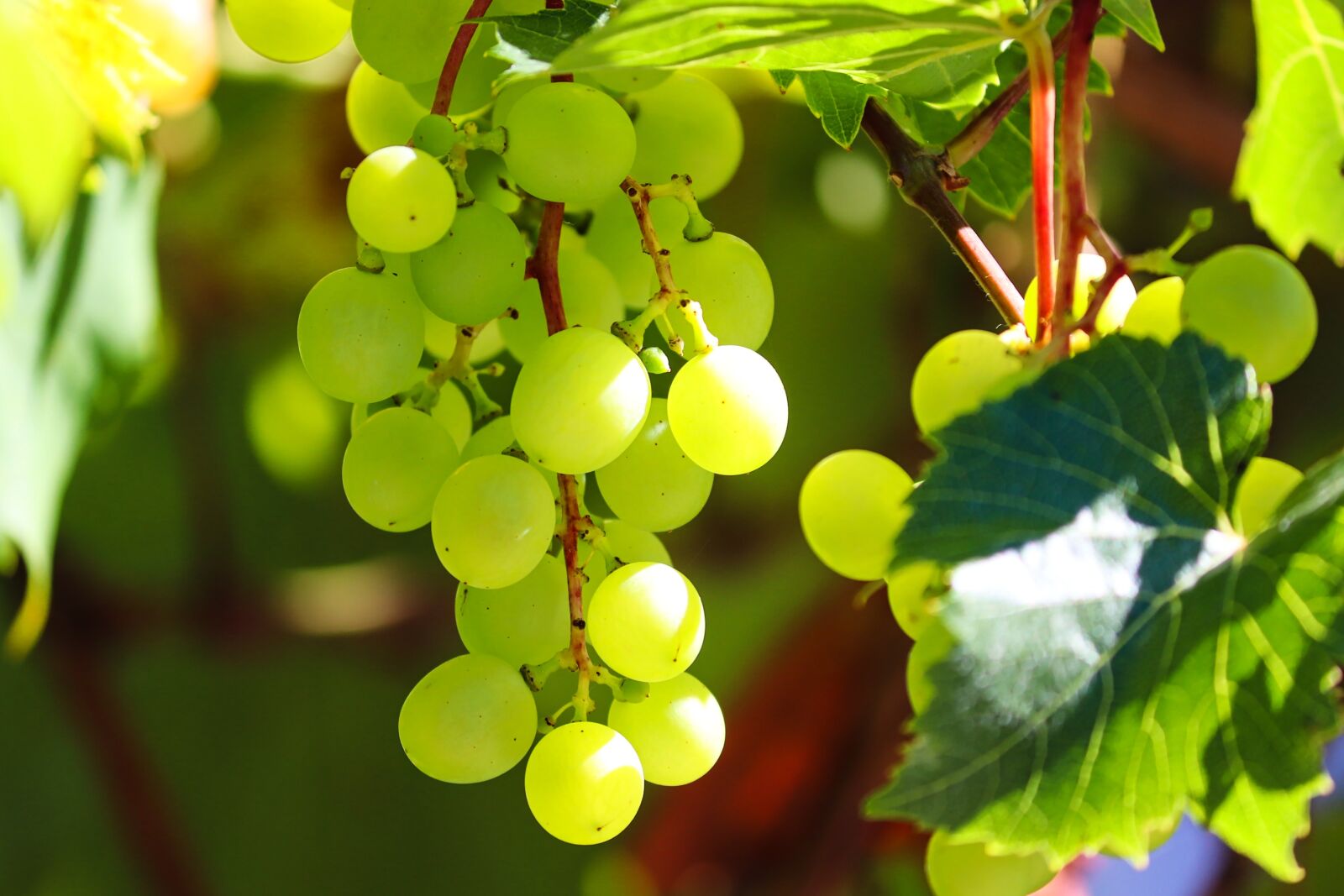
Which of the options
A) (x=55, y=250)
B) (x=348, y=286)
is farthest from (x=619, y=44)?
(x=55, y=250)

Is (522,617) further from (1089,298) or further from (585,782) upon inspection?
(1089,298)

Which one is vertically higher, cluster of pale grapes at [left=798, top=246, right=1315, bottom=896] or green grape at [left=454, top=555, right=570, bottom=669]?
cluster of pale grapes at [left=798, top=246, right=1315, bottom=896]

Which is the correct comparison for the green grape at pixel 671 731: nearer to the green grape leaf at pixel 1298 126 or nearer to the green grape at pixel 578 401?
the green grape at pixel 578 401

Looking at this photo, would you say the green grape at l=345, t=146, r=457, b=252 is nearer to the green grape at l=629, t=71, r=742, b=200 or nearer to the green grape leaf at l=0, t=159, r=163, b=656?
the green grape at l=629, t=71, r=742, b=200

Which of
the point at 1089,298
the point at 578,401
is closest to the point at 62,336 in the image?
A: the point at 578,401

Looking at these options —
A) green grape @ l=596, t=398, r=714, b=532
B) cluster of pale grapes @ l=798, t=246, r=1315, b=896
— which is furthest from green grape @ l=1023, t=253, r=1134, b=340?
green grape @ l=596, t=398, r=714, b=532
